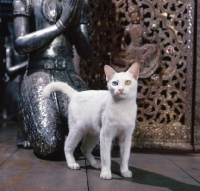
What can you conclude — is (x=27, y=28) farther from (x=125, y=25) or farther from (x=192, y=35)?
(x=192, y=35)

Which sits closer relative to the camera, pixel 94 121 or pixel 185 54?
pixel 94 121

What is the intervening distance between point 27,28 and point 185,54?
4.24ft

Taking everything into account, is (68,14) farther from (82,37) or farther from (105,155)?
(105,155)

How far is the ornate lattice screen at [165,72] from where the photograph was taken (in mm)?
2857

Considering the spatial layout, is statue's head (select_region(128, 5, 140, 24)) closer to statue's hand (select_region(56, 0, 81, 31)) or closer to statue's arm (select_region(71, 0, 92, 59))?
statue's arm (select_region(71, 0, 92, 59))

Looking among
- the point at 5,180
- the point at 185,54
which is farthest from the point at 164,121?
the point at 5,180

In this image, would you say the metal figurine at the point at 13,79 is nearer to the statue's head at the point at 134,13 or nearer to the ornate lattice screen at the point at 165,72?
the ornate lattice screen at the point at 165,72

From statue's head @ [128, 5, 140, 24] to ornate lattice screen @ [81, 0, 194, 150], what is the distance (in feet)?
0.14

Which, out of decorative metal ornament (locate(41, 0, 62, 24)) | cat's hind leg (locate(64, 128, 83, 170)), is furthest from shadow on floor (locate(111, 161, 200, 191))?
decorative metal ornament (locate(41, 0, 62, 24))

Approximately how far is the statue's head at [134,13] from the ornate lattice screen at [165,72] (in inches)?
1.7

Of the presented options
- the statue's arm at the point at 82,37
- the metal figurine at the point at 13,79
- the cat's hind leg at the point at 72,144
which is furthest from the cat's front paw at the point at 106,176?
the metal figurine at the point at 13,79

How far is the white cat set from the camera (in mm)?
1745

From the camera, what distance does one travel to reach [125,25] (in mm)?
2965

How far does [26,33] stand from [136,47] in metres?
0.91
